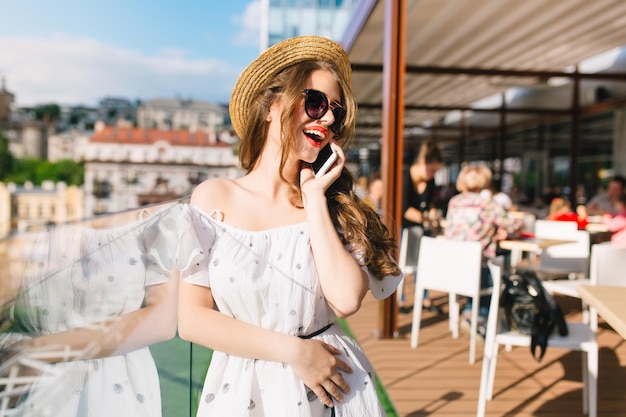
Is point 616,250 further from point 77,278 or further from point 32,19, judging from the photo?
point 32,19

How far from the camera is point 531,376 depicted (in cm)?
326

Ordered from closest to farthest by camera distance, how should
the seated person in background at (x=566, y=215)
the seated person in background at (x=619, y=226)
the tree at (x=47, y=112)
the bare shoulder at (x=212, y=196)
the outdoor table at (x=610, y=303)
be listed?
the bare shoulder at (x=212, y=196)
the outdoor table at (x=610, y=303)
the seated person in background at (x=619, y=226)
the seated person in background at (x=566, y=215)
the tree at (x=47, y=112)

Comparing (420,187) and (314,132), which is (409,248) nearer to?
(420,187)

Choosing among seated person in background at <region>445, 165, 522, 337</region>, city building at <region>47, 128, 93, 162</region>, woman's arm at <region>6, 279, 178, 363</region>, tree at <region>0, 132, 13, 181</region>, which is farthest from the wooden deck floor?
city building at <region>47, 128, 93, 162</region>

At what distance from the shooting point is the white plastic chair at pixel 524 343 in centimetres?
249

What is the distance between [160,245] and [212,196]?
0.45 feet

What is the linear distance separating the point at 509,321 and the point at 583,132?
14.3 m

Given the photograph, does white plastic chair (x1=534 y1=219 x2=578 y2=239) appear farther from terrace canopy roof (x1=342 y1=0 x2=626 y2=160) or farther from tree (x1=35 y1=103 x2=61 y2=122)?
tree (x1=35 y1=103 x2=61 y2=122)

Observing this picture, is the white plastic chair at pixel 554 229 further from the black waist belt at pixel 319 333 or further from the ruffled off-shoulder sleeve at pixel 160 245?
the ruffled off-shoulder sleeve at pixel 160 245

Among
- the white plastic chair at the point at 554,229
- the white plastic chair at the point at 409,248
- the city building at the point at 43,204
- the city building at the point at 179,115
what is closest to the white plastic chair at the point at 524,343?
the white plastic chair at the point at 409,248

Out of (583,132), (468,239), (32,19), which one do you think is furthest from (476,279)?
(32,19)

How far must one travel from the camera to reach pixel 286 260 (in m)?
0.98

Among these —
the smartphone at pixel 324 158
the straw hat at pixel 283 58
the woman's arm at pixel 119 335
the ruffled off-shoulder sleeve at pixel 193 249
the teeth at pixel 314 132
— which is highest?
the straw hat at pixel 283 58

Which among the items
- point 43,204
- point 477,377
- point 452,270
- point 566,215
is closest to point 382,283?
point 477,377
